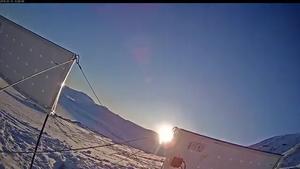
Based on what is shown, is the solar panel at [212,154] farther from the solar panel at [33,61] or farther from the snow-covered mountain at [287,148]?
the snow-covered mountain at [287,148]

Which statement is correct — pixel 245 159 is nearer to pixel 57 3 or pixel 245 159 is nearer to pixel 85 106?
pixel 57 3

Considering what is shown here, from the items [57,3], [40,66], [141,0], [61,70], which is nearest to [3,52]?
[40,66]

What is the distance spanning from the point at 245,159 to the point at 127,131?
378 feet

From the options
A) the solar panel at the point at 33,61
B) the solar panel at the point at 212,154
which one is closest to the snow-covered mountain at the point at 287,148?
the solar panel at the point at 212,154

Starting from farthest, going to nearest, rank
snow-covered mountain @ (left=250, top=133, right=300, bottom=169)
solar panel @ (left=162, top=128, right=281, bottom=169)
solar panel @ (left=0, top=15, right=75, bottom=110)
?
1. snow-covered mountain @ (left=250, top=133, right=300, bottom=169)
2. solar panel @ (left=162, top=128, right=281, bottom=169)
3. solar panel @ (left=0, top=15, right=75, bottom=110)

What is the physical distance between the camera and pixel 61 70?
25.2 ft

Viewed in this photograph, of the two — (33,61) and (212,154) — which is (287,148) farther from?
(33,61)

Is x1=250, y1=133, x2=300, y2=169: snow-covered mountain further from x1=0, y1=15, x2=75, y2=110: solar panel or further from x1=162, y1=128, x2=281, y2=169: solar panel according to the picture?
x1=0, y1=15, x2=75, y2=110: solar panel

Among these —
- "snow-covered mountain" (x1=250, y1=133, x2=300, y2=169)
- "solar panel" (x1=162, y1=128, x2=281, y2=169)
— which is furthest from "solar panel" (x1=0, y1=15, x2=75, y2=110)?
"snow-covered mountain" (x1=250, y1=133, x2=300, y2=169)

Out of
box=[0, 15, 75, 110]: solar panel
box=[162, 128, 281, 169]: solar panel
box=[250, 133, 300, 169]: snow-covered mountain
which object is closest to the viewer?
box=[0, 15, 75, 110]: solar panel

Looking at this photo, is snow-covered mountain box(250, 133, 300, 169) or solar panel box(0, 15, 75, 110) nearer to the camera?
solar panel box(0, 15, 75, 110)

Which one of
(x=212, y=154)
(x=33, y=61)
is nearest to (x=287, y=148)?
(x=212, y=154)

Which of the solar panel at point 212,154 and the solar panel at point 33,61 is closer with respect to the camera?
the solar panel at point 33,61

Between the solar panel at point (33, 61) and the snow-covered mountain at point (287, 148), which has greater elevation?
the snow-covered mountain at point (287, 148)
